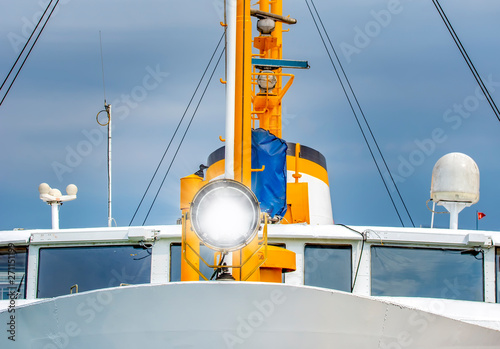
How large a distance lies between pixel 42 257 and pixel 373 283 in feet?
15.2

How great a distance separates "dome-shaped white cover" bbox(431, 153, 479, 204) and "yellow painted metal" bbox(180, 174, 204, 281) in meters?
4.20

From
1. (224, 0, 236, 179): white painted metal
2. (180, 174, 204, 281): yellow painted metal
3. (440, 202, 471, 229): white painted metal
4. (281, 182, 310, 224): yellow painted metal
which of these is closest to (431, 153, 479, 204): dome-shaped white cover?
(440, 202, 471, 229): white painted metal

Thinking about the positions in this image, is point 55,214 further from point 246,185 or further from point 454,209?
point 454,209

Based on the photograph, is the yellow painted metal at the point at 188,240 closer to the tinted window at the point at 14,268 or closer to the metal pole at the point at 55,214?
the tinted window at the point at 14,268

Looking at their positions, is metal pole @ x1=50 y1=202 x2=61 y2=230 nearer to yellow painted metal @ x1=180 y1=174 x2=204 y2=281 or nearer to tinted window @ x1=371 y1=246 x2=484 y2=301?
yellow painted metal @ x1=180 y1=174 x2=204 y2=281

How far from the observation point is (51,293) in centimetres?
1052

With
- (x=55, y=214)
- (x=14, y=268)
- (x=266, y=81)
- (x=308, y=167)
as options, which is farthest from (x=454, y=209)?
(x=14, y=268)

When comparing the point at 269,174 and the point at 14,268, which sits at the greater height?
the point at 269,174

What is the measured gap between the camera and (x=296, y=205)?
1223 cm

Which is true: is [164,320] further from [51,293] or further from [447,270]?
[447,270]

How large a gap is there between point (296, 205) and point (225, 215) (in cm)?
534

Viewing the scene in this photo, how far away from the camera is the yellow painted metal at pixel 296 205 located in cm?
1222

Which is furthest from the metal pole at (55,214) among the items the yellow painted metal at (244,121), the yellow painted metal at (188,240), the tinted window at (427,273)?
the yellow painted metal at (244,121)

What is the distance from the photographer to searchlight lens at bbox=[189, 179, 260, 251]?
22.8ft
